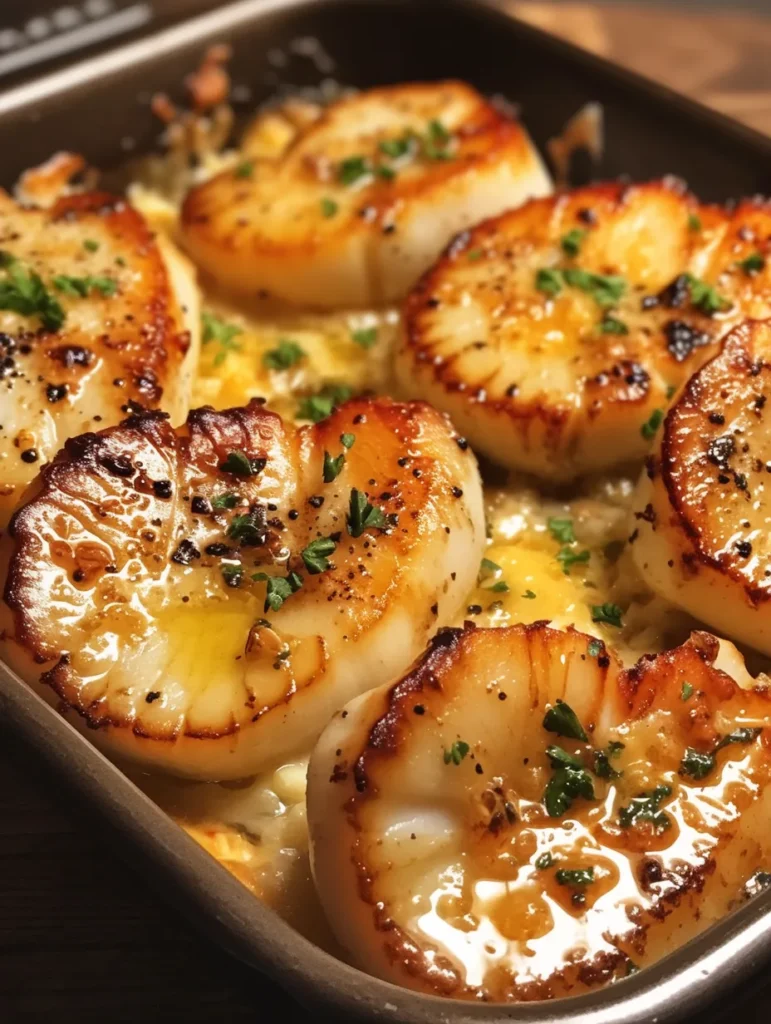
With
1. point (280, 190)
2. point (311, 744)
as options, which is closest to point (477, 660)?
point (311, 744)

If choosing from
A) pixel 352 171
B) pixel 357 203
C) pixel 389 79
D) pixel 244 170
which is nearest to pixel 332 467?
pixel 357 203

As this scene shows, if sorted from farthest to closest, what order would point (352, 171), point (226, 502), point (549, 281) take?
point (352, 171) → point (549, 281) → point (226, 502)

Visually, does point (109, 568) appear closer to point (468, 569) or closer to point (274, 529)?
point (274, 529)

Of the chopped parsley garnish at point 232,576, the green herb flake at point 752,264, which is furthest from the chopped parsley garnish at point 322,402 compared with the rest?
the green herb flake at point 752,264

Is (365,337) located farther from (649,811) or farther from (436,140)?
(649,811)

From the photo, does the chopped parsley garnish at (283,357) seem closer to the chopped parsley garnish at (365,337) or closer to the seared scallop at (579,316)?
the chopped parsley garnish at (365,337)
